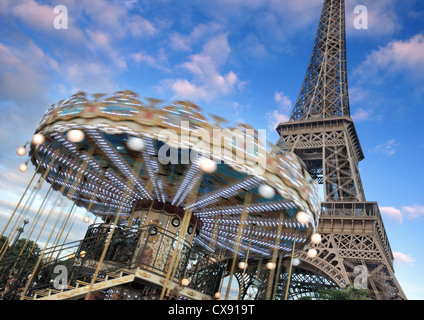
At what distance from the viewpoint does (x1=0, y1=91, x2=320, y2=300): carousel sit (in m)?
6.03

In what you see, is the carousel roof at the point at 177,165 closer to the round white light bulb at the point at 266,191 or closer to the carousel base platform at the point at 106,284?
the round white light bulb at the point at 266,191

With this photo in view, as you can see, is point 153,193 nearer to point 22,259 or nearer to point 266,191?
point 22,259

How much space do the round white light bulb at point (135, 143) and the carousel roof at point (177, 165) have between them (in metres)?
0.02

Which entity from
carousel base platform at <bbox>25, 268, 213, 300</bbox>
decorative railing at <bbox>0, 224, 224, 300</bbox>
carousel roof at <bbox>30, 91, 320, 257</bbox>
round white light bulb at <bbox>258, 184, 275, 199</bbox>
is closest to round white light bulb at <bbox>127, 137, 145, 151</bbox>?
carousel roof at <bbox>30, 91, 320, 257</bbox>

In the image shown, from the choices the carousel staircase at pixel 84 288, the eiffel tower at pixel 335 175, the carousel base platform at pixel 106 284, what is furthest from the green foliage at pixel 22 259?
the eiffel tower at pixel 335 175

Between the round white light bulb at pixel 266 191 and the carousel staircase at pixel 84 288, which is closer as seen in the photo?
the carousel staircase at pixel 84 288

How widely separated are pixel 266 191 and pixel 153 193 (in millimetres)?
4591

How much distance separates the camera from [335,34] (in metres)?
42.4

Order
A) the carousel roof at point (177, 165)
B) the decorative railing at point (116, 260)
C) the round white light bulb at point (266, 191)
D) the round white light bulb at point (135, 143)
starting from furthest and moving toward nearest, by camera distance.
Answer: the decorative railing at point (116, 260)
the round white light bulb at point (266, 191)
the round white light bulb at point (135, 143)
the carousel roof at point (177, 165)

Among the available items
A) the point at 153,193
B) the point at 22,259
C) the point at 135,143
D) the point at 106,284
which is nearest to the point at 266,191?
the point at 135,143

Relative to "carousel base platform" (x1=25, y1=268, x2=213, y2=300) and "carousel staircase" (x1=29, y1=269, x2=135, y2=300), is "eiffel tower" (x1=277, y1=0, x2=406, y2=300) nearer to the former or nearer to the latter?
"carousel base platform" (x1=25, y1=268, x2=213, y2=300)

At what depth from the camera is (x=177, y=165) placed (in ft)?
25.5

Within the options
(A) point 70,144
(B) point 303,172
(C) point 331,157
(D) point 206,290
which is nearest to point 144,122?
(A) point 70,144

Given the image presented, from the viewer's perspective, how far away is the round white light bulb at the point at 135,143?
6.52 meters
